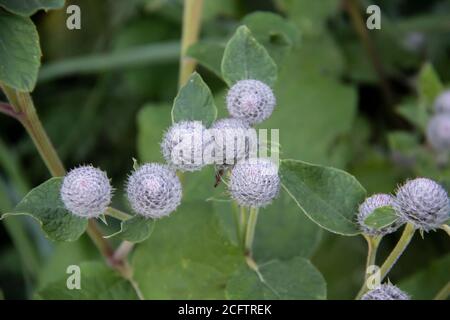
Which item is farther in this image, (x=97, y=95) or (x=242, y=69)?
(x=97, y=95)

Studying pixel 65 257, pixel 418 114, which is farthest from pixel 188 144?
pixel 418 114

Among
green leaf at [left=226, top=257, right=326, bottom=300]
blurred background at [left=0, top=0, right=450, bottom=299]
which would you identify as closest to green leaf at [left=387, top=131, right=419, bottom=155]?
blurred background at [left=0, top=0, right=450, bottom=299]

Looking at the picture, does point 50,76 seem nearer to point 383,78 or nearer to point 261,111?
point 383,78

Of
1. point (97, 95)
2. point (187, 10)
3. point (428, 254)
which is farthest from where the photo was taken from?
point (97, 95)

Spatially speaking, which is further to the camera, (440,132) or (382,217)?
(440,132)

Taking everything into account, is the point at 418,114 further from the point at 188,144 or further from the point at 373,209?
the point at 188,144
